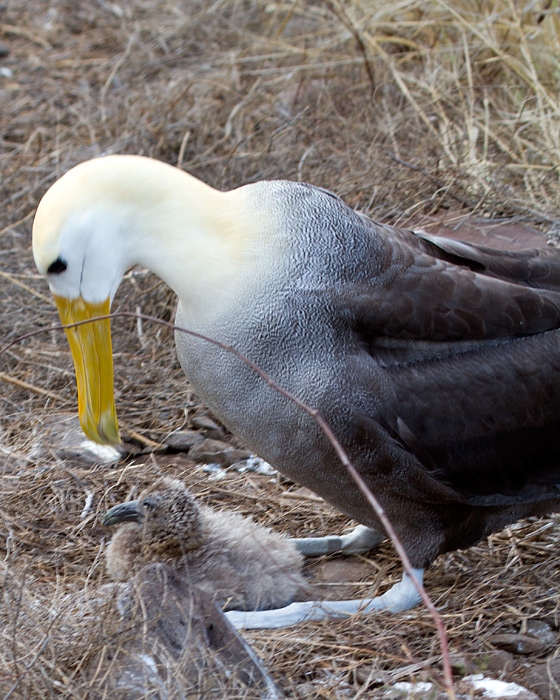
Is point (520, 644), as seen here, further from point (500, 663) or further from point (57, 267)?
point (57, 267)

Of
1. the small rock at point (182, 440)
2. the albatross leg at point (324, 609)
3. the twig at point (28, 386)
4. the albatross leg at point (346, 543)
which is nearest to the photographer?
the albatross leg at point (324, 609)

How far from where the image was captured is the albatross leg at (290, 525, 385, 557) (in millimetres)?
3889

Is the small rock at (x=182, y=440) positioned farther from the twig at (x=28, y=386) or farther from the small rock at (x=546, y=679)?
the small rock at (x=546, y=679)

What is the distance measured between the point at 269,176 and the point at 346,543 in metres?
2.66

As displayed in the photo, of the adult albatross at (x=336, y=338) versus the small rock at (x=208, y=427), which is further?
the small rock at (x=208, y=427)

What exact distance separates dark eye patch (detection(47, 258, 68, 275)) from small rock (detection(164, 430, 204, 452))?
1.67m

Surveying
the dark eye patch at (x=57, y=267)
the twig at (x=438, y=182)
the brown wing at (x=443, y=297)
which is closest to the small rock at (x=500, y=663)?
the brown wing at (x=443, y=297)

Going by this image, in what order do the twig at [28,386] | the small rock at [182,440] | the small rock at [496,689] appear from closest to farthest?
1. the small rock at [496,689]
2. the small rock at [182,440]
3. the twig at [28,386]

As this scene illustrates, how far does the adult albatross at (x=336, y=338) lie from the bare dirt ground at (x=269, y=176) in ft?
1.39

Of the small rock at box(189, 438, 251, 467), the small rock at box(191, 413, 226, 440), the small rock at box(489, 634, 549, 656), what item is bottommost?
the small rock at box(489, 634, 549, 656)

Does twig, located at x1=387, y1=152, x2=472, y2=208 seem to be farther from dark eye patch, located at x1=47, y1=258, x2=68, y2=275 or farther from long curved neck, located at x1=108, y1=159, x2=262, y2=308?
dark eye patch, located at x1=47, y1=258, x2=68, y2=275

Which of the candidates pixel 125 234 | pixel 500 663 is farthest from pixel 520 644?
pixel 125 234

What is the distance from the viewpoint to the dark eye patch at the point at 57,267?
9.89 feet

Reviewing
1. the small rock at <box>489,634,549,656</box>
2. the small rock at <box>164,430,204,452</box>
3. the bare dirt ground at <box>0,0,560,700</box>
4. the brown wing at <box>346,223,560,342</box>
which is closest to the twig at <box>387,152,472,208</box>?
the bare dirt ground at <box>0,0,560,700</box>
